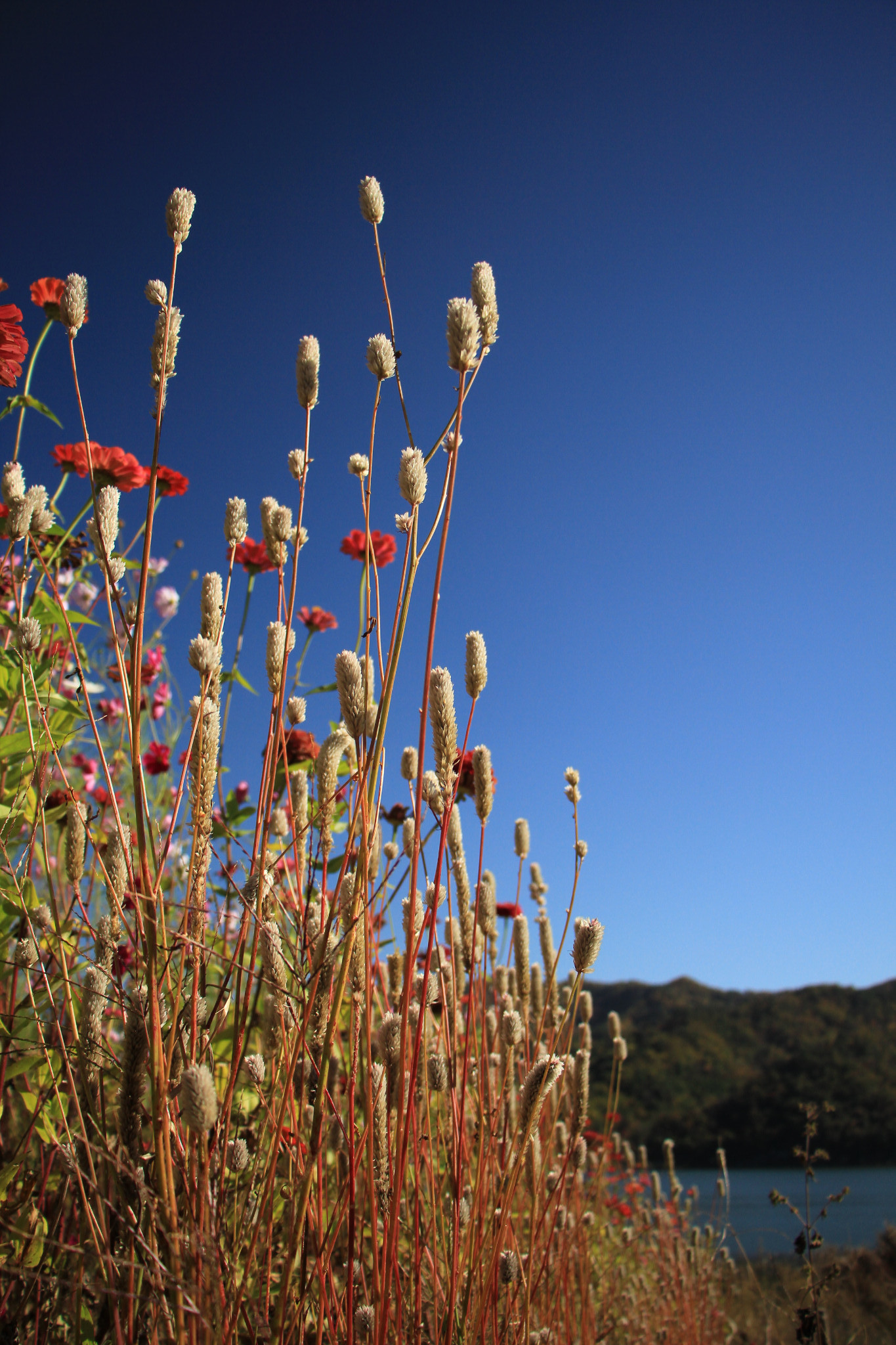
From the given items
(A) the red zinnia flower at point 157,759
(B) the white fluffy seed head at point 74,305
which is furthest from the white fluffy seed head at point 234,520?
(A) the red zinnia flower at point 157,759

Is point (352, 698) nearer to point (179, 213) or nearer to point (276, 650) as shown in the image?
point (276, 650)

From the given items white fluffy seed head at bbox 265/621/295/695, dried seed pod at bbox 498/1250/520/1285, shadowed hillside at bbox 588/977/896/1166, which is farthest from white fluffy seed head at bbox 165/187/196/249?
shadowed hillside at bbox 588/977/896/1166

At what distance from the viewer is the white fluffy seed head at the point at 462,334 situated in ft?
1.86

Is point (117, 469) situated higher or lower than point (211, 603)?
higher

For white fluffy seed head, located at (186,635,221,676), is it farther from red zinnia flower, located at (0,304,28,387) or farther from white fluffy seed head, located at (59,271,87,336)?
red zinnia flower, located at (0,304,28,387)

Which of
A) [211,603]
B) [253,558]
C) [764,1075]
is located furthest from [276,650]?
[764,1075]

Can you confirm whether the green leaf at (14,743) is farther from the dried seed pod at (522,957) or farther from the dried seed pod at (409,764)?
the dried seed pod at (522,957)

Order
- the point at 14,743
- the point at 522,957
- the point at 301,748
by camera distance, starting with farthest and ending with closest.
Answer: the point at 301,748, the point at 14,743, the point at 522,957

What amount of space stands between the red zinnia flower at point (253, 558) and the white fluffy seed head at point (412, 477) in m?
1.32

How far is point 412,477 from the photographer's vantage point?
0.60m

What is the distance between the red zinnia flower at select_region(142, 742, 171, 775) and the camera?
2225mm

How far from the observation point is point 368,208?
2.44 feet

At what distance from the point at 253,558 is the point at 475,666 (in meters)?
1.38

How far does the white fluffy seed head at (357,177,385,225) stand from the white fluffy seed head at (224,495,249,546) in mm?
327
